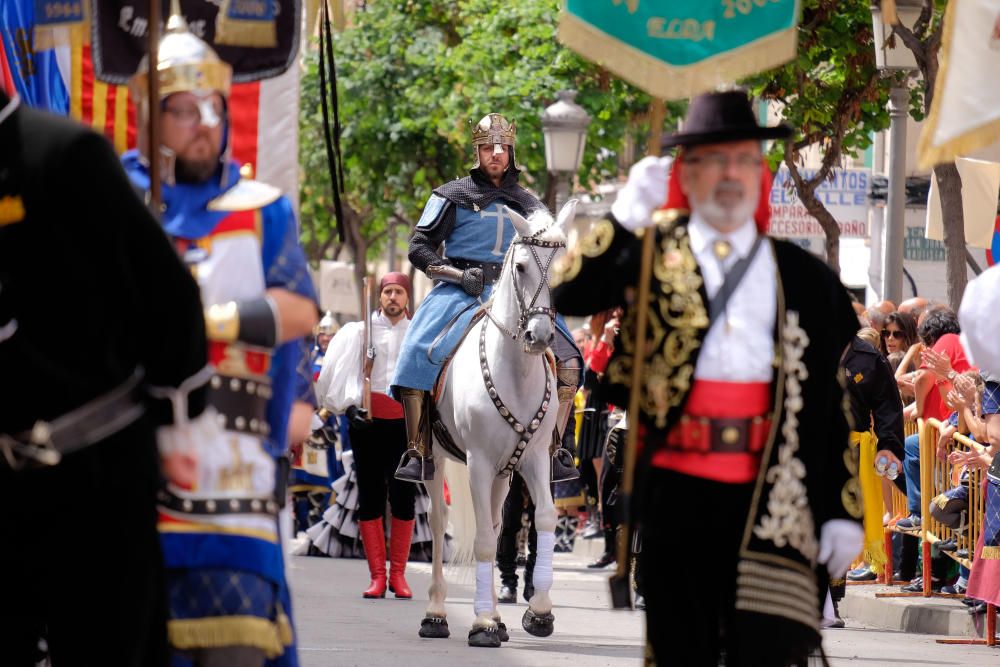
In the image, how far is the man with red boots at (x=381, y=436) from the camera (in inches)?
585

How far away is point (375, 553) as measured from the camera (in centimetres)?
1500

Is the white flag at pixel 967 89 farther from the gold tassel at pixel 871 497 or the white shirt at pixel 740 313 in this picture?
the gold tassel at pixel 871 497

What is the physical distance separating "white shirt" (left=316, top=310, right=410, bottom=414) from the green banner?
8706 mm


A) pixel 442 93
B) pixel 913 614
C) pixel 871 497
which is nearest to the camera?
pixel 913 614

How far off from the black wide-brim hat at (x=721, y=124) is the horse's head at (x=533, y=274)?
16.6ft

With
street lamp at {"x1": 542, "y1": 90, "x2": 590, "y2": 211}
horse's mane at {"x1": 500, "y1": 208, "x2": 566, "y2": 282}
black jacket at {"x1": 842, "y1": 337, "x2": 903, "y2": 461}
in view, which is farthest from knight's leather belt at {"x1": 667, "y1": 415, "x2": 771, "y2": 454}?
street lamp at {"x1": 542, "y1": 90, "x2": 590, "y2": 211}

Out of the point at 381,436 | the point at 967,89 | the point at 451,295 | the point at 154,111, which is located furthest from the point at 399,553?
the point at 154,111

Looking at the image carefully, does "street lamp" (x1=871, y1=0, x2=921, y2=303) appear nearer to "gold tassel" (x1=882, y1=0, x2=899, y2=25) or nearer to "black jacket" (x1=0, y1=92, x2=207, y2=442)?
"gold tassel" (x1=882, y1=0, x2=899, y2=25)

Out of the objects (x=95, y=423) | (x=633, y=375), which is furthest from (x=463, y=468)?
(x=95, y=423)

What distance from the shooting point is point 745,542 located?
19.5ft

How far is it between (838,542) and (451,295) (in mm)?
6471

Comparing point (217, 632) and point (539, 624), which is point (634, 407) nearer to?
point (217, 632)

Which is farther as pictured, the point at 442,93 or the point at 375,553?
the point at 442,93

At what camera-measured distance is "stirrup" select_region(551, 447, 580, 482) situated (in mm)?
12953
